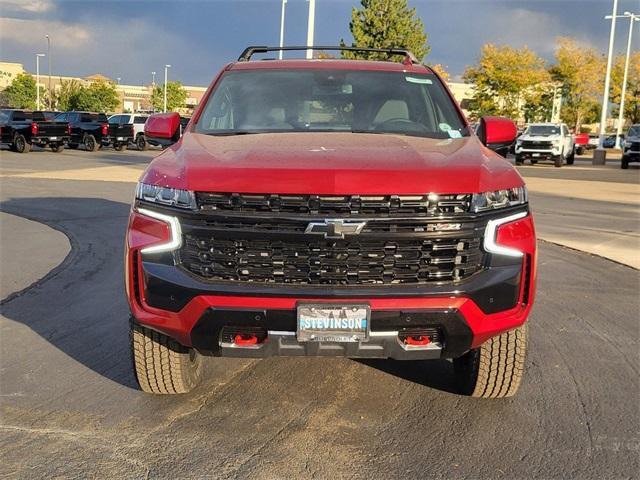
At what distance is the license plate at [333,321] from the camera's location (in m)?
3.13

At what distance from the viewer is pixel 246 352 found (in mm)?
3334

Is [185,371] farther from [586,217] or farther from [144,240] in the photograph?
[586,217]

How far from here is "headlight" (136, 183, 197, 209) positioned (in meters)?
3.23

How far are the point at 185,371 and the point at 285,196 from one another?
1289 mm

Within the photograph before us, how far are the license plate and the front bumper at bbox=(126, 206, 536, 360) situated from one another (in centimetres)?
3

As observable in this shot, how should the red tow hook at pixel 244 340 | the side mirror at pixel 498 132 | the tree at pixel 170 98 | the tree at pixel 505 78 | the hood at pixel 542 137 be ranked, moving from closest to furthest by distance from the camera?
the red tow hook at pixel 244 340
the side mirror at pixel 498 132
the hood at pixel 542 137
the tree at pixel 505 78
the tree at pixel 170 98

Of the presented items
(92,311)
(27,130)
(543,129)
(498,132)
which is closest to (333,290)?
(498,132)

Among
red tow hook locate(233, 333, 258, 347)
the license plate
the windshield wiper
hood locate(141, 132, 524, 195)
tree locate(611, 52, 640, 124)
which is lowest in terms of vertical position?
red tow hook locate(233, 333, 258, 347)

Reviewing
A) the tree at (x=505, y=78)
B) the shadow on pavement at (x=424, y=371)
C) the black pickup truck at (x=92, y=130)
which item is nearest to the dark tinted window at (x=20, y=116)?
the black pickup truck at (x=92, y=130)

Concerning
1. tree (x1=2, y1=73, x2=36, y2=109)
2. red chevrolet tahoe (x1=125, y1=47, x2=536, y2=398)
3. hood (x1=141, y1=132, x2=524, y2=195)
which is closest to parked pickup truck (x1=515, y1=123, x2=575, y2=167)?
hood (x1=141, y1=132, x2=524, y2=195)

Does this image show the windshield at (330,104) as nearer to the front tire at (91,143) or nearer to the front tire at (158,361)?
the front tire at (158,361)

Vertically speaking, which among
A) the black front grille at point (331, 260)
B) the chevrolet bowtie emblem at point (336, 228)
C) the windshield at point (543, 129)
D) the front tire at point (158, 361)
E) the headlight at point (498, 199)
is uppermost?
the windshield at point (543, 129)

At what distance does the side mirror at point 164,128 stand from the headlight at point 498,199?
2.43 meters

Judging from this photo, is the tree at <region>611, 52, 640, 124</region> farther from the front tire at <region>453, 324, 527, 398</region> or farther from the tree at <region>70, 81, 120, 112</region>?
the front tire at <region>453, 324, 527, 398</region>
